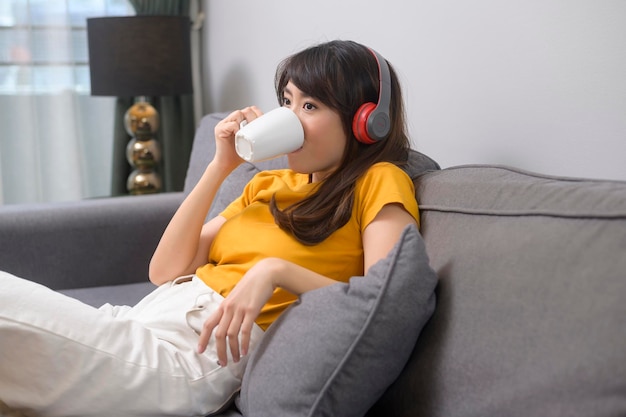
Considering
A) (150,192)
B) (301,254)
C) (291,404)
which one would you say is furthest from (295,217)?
(150,192)

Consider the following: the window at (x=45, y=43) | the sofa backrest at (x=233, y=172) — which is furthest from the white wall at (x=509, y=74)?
the window at (x=45, y=43)

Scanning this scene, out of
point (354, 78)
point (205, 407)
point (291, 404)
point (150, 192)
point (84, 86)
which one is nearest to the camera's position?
point (291, 404)

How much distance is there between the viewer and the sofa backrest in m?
1.45

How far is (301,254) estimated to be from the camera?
1.29 meters

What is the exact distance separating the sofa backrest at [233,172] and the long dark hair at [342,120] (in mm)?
71

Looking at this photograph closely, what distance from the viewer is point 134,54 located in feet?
9.29

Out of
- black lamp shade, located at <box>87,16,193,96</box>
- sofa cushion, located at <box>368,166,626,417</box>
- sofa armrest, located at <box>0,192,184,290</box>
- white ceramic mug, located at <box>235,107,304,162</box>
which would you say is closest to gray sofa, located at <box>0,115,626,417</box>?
sofa cushion, located at <box>368,166,626,417</box>

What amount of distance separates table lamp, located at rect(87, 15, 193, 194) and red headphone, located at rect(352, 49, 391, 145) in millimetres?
1694

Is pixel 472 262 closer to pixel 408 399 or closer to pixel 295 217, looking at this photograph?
pixel 408 399

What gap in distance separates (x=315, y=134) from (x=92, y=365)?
541 mm

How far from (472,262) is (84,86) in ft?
8.52

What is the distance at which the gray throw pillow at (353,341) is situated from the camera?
101 cm

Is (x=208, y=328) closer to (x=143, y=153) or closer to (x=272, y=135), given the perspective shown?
(x=272, y=135)

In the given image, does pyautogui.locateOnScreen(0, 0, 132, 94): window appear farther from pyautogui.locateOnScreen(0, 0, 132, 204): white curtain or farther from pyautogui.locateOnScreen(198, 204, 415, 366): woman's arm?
pyautogui.locateOnScreen(198, 204, 415, 366): woman's arm
